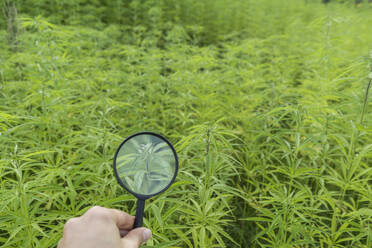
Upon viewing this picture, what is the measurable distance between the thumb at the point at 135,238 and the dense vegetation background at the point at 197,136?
0.90 ft

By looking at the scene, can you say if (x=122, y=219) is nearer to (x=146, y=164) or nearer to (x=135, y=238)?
(x=135, y=238)

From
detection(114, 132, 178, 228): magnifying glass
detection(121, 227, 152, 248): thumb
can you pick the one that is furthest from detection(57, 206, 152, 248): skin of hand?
detection(114, 132, 178, 228): magnifying glass

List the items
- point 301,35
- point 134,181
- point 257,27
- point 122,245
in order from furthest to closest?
point 257,27
point 301,35
point 134,181
point 122,245

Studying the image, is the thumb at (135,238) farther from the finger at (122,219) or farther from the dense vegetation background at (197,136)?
the dense vegetation background at (197,136)

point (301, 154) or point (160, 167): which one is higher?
point (160, 167)

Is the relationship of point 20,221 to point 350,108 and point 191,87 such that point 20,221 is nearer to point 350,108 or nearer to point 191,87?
point 191,87

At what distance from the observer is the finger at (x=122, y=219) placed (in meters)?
1.03

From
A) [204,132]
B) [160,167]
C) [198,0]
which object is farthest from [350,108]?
[198,0]

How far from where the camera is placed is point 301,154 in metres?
2.65

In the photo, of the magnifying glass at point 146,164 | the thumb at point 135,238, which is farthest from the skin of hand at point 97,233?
the magnifying glass at point 146,164

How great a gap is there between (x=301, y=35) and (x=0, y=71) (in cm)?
624

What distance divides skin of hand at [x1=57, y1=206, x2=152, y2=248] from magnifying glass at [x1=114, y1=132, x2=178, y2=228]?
21cm

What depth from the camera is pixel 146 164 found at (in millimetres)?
1342

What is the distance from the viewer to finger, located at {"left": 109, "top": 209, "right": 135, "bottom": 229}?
3.38 feet
